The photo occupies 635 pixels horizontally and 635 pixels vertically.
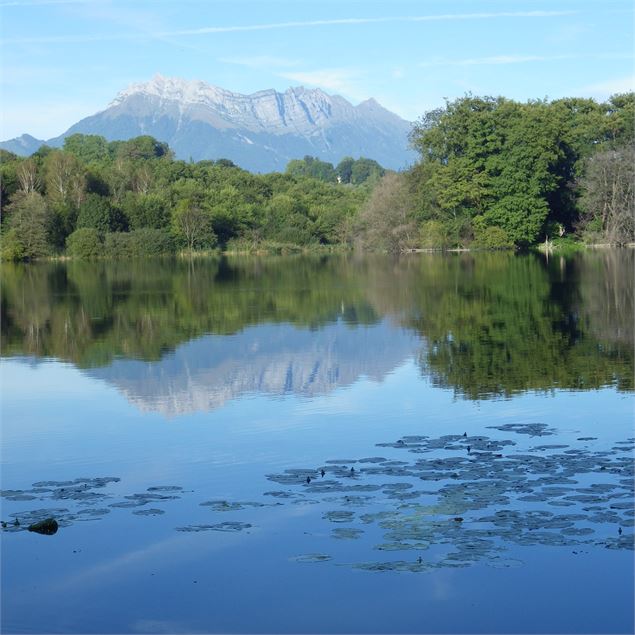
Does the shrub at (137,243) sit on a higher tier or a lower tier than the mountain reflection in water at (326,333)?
higher

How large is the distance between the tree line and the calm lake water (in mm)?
54852

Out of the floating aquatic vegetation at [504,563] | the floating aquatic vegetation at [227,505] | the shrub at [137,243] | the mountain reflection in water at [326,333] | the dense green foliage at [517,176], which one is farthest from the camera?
the shrub at [137,243]

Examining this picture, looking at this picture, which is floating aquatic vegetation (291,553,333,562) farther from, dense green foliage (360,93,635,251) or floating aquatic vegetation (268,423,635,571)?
dense green foliage (360,93,635,251)

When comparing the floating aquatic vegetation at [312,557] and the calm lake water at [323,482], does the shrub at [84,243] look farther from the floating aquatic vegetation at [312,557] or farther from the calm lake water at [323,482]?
the floating aquatic vegetation at [312,557]

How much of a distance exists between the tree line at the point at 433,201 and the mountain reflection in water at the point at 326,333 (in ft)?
111

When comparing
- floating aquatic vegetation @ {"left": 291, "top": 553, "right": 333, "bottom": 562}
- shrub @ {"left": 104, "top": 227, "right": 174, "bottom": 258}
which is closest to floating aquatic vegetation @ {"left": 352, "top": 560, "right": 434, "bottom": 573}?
floating aquatic vegetation @ {"left": 291, "top": 553, "right": 333, "bottom": 562}

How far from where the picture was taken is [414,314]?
92.0 feet

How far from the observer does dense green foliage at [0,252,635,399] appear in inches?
714

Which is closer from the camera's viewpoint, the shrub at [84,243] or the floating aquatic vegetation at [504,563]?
the floating aquatic vegetation at [504,563]

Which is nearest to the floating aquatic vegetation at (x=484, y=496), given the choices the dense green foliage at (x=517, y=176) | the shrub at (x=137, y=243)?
the dense green foliage at (x=517, y=176)

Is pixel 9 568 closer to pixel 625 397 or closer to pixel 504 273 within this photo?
pixel 625 397

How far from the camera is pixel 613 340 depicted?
20828mm

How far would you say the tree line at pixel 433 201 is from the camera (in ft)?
250

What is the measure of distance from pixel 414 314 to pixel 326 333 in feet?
15.6
